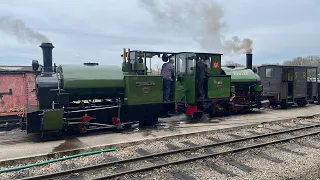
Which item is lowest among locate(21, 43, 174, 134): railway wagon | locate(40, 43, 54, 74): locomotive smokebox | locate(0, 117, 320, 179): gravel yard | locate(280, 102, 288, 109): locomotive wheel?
locate(0, 117, 320, 179): gravel yard

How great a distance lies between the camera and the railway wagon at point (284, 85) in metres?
15.1

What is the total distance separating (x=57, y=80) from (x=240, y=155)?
5.40 m

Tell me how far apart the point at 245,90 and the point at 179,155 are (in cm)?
879

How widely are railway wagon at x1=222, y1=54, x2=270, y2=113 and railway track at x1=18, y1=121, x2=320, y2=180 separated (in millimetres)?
4319

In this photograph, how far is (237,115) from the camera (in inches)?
511

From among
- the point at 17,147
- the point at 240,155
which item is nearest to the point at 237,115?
the point at 240,155

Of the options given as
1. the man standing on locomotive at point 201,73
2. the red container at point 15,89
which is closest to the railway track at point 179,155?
the man standing on locomotive at point 201,73

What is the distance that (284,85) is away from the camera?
15188 millimetres

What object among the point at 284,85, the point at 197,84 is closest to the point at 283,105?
the point at 284,85

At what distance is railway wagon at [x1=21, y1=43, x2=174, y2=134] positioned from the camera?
766 cm

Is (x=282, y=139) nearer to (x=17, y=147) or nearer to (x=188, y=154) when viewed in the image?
(x=188, y=154)

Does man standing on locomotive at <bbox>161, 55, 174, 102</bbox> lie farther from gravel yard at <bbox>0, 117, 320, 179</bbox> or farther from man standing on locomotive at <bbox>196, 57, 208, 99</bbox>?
gravel yard at <bbox>0, 117, 320, 179</bbox>

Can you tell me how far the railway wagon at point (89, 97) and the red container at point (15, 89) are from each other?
2.23 meters

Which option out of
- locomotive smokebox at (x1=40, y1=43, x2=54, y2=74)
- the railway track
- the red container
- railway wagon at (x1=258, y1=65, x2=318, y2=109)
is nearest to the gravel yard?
the railway track
